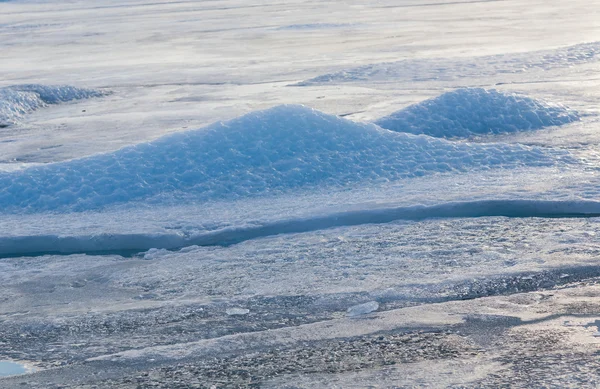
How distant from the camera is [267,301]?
3689mm

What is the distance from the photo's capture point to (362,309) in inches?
138

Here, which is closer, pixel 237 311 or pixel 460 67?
pixel 237 311

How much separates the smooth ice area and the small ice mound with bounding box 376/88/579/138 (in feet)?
14.2

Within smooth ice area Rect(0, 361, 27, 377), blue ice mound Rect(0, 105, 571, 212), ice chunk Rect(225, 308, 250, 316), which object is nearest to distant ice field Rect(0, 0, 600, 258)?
blue ice mound Rect(0, 105, 571, 212)

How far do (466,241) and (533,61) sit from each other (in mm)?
7431

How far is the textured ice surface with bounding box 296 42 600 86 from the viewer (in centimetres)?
1049

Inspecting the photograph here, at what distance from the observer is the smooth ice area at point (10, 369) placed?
10.2ft

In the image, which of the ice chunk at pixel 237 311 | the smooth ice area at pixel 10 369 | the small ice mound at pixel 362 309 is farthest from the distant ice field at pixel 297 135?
the smooth ice area at pixel 10 369

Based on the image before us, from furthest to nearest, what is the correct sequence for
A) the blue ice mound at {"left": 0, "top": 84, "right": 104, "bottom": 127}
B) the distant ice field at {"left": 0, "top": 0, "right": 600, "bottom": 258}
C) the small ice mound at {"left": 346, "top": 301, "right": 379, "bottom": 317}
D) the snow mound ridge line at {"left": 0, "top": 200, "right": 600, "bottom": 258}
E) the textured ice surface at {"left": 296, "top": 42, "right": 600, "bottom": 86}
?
1. the textured ice surface at {"left": 296, "top": 42, "right": 600, "bottom": 86}
2. the blue ice mound at {"left": 0, "top": 84, "right": 104, "bottom": 127}
3. the distant ice field at {"left": 0, "top": 0, "right": 600, "bottom": 258}
4. the snow mound ridge line at {"left": 0, "top": 200, "right": 600, "bottom": 258}
5. the small ice mound at {"left": 346, "top": 301, "right": 379, "bottom": 317}

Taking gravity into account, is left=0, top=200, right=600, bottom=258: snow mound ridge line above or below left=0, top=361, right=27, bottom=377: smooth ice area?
below

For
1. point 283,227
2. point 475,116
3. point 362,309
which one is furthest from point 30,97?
point 362,309

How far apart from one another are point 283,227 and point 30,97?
19.9ft

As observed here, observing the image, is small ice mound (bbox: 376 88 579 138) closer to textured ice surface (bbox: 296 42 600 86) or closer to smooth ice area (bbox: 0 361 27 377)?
textured ice surface (bbox: 296 42 600 86)

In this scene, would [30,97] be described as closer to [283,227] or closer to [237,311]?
[283,227]
